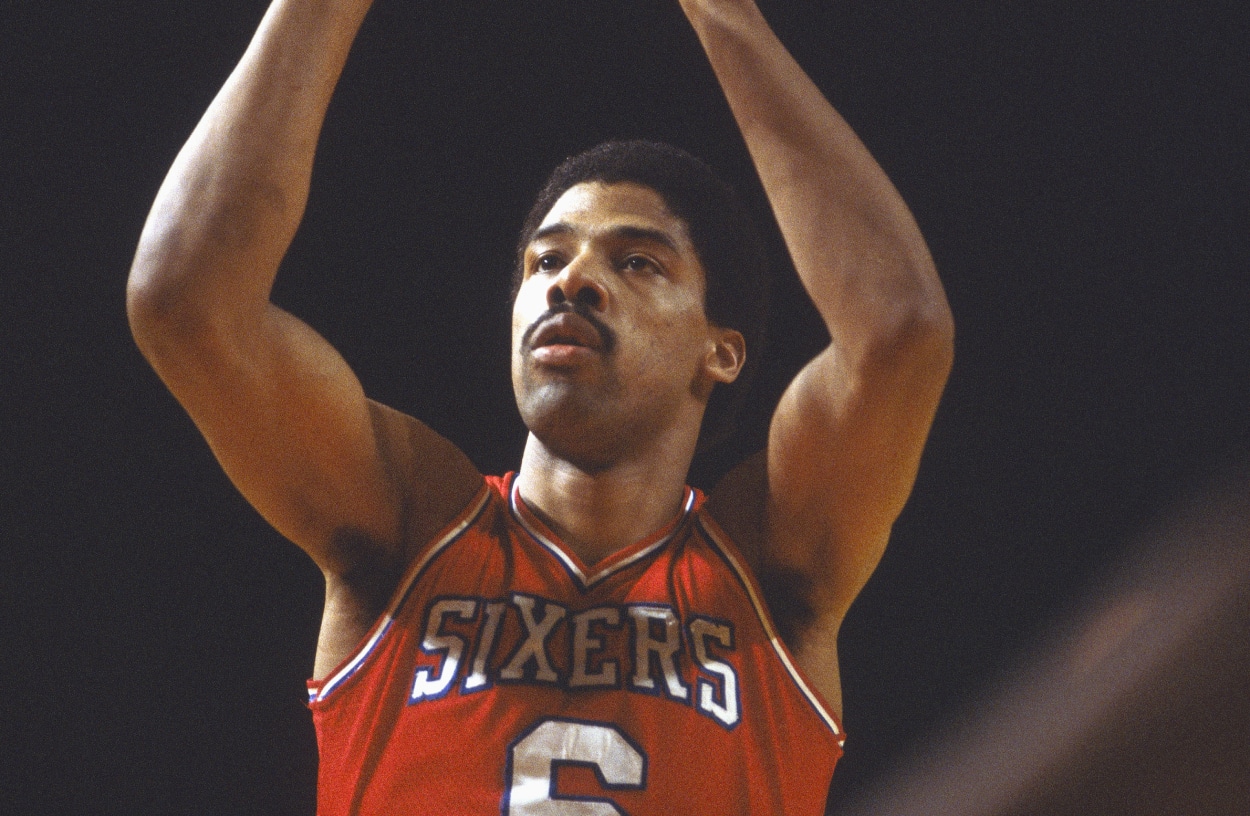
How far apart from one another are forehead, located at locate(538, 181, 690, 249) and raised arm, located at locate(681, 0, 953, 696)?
259 mm

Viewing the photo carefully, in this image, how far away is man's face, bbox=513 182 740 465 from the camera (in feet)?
4.32

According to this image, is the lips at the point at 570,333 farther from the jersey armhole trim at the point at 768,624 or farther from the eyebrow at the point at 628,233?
the jersey armhole trim at the point at 768,624

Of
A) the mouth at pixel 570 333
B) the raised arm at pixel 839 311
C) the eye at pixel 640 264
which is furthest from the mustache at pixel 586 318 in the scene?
the raised arm at pixel 839 311

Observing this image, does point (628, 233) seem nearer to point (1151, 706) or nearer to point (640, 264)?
point (640, 264)

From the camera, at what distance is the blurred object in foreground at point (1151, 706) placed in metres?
0.23

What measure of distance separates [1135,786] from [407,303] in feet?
6.61

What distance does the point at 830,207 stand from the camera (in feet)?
3.84

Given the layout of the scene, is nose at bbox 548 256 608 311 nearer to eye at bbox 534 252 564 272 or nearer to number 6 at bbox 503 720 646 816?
eye at bbox 534 252 564 272

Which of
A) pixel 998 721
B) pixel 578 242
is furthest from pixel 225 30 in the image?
pixel 998 721

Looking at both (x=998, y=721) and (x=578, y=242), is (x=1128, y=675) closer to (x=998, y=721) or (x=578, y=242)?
(x=998, y=721)

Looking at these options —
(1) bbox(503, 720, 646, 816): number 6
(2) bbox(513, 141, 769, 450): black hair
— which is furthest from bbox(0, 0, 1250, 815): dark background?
(1) bbox(503, 720, 646, 816): number 6

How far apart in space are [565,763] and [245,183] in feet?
2.12

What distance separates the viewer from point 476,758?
1.15 metres

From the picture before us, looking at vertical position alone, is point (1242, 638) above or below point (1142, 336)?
below
